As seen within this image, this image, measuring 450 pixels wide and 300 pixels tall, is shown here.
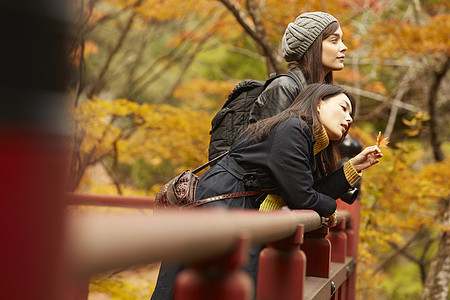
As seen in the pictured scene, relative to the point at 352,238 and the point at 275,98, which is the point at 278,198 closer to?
the point at 275,98

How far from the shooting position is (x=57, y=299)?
515mm

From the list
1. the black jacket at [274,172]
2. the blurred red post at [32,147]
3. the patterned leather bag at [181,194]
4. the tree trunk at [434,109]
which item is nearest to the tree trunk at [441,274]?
the tree trunk at [434,109]

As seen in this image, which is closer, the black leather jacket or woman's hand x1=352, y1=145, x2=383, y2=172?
woman's hand x1=352, y1=145, x2=383, y2=172

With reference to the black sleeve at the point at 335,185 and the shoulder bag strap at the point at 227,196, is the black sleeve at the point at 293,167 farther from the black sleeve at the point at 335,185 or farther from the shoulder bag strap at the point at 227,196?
the black sleeve at the point at 335,185

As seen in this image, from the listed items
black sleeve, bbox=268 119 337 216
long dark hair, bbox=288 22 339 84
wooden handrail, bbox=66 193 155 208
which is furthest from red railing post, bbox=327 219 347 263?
wooden handrail, bbox=66 193 155 208

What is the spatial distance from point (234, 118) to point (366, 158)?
0.81 metres

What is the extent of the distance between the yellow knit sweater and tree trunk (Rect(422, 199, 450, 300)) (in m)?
4.70

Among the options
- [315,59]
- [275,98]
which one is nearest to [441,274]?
[315,59]

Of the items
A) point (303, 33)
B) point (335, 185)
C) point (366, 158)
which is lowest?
point (335, 185)

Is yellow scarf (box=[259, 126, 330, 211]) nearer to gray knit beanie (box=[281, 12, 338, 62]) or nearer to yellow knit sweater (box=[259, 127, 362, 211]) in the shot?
yellow knit sweater (box=[259, 127, 362, 211])

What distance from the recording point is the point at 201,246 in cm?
88

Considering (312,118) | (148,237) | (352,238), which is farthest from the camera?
(352,238)

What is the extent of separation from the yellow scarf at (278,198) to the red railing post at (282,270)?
0.62m

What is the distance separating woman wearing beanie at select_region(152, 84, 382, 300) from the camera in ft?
7.70
